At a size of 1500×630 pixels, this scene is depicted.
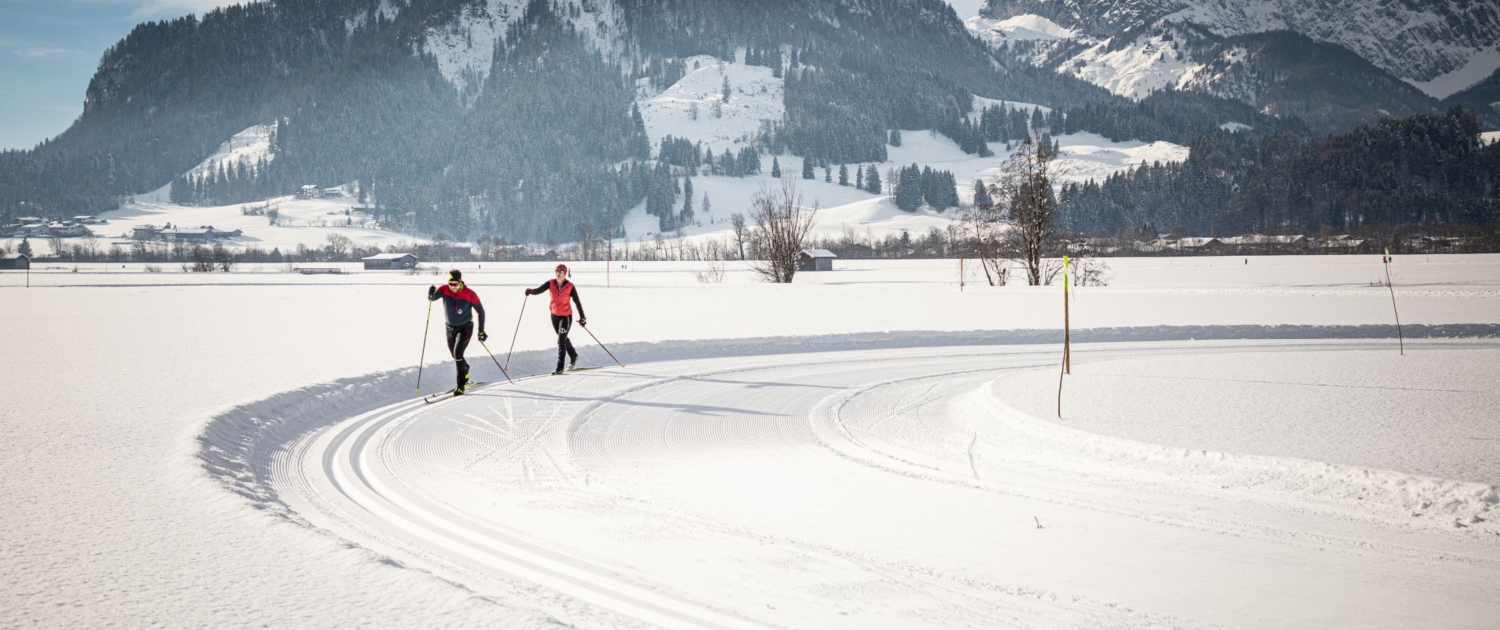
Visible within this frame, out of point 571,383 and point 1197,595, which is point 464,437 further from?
point 1197,595

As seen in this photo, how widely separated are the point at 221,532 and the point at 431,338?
14.3 m

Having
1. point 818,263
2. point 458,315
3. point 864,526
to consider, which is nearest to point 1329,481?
point 864,526

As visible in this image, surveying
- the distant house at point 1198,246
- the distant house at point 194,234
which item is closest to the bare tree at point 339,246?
the distant house at point 194,234

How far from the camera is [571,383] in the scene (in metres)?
13.8

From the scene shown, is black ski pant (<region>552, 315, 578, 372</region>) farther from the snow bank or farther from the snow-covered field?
the snow bank

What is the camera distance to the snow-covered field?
15.3 ft

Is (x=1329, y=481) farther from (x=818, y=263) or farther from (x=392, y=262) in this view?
(x=392, y=262)

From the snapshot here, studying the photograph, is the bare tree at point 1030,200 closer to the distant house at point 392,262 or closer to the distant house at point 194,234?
the distant house at point 392,262

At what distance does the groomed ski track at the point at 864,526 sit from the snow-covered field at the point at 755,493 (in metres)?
0.03

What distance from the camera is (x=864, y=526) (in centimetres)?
612

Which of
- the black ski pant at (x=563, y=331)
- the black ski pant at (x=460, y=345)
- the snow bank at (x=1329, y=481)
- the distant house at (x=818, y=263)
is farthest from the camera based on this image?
the distant house at (x=818, y=263)

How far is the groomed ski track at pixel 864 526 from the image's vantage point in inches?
184

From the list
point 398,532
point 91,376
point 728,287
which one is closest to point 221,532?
point 398,532

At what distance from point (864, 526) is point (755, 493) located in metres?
1.23
